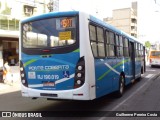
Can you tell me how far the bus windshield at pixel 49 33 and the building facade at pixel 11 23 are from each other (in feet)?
70.7

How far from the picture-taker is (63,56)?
775cm

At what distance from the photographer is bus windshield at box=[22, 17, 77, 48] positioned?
25.6ft

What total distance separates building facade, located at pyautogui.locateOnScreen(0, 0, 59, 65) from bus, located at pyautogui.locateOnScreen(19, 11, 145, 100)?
21.8 metres

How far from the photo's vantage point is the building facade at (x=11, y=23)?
29875 millimetres

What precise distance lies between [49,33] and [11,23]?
77.9ft

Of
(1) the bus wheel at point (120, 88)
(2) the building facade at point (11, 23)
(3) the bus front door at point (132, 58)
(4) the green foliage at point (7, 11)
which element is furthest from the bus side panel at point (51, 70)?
(4) the green foliage at point (7, 11)

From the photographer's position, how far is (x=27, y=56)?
837cm

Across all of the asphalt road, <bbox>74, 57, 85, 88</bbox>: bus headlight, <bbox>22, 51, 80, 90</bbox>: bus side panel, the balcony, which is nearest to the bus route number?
<bbox>22, 51, 80, 90</bbox>: bus side panel

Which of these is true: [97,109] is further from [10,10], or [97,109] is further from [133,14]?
[133,14]

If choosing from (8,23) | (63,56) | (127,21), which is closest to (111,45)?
(63,56)

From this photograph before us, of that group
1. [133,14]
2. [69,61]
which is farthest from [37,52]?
[133,14]

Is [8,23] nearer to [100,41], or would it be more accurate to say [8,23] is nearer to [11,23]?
[11,23]

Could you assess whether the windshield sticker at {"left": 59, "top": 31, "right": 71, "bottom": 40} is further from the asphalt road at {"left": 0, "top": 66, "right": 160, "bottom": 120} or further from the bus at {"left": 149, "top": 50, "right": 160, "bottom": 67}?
the bus at {"left": 149, "top": 50, "right": 160, "bottom": 67}

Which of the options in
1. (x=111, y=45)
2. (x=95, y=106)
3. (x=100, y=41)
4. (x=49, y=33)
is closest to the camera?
(x=49, y=33)
